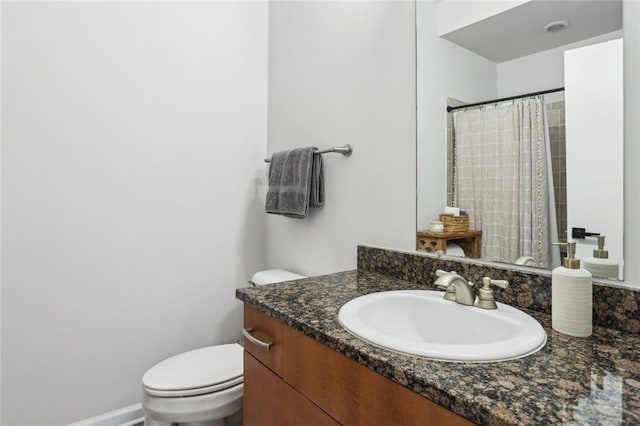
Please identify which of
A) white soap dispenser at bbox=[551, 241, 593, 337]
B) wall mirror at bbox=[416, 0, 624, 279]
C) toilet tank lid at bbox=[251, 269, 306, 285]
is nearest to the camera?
white soap dispenser at bbox=[551, 241, 593, 337]

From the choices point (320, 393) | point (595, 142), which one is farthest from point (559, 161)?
point (320, 393)

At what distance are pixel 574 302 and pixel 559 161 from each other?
1.22 feet

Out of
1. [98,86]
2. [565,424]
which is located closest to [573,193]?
[565,424]

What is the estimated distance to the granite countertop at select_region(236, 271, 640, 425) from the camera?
0.47m

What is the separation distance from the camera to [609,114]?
818mm

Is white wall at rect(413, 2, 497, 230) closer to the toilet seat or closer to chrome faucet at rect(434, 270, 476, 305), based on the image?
chrome faucet at rect(434, 270, 476, 305)

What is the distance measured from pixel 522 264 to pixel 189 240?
1.47 metres

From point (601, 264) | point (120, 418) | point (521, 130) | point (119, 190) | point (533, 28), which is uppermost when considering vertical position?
point (533, 28)

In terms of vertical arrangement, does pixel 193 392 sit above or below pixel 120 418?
above

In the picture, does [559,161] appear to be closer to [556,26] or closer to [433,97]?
[556,26]

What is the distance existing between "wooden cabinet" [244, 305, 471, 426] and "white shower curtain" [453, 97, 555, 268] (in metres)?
0.58

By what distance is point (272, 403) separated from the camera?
→ 2.99 ft

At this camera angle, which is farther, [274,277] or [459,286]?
[274,277]

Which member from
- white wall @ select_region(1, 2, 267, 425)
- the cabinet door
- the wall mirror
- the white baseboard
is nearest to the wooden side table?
the wall mirror
